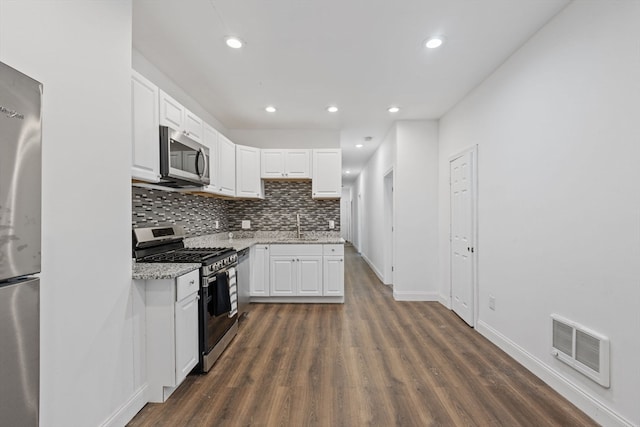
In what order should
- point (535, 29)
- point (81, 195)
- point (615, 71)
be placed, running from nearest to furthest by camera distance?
point (81, 195) < point (615, 71) < point (535, 29)

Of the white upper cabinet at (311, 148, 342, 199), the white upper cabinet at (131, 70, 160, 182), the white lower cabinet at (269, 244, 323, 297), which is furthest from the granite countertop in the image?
the white upper cabinet at (311, 148, 342, 199)

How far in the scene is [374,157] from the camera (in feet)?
21.3

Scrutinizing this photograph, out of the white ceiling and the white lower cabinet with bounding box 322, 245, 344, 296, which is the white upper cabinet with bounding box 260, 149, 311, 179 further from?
the white lower cabinet with bounding box 322, 245, 344, 296

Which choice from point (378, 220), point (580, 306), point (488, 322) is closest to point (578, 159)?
Answer: point (580, 306)

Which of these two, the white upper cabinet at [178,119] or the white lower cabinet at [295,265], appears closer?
the white upper cabinet at [178,119]

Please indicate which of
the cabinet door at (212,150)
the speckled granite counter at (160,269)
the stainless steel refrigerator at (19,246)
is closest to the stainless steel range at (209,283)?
the speckled granite counter at (160,269)

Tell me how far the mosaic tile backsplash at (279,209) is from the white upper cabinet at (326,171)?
1.12 feet

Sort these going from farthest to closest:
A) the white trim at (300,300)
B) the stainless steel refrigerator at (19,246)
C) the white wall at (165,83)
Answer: the white trim at (300,300), the white wall at (165,83), the stainless steel refrigerator at (19,246)

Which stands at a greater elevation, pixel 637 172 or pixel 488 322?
pixel 637 172

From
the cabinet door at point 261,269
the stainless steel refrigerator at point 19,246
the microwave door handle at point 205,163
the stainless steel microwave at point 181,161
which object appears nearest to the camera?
the stainless steel refrigerator at point 19,246

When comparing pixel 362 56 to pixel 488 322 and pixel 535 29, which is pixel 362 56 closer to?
pixel 535 29

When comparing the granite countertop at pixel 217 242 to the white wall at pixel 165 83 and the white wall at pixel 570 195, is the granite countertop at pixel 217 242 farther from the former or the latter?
the white wall at pixel 570 195

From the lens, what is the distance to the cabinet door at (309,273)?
4027 millimetres

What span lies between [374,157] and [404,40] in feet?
13.8
